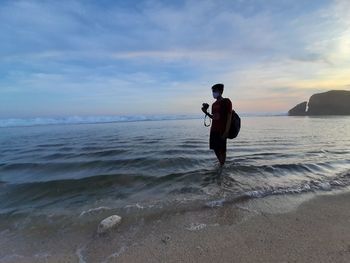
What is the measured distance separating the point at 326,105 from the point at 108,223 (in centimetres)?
11708

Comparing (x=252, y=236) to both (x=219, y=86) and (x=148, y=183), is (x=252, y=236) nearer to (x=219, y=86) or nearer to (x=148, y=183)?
(x=148, y=183)

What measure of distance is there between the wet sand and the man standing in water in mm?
2882

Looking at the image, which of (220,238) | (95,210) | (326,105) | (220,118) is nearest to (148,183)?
(95,210)

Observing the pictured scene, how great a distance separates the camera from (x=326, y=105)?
4107 inches

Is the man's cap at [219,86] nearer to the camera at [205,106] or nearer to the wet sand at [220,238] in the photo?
the camera at [205,106]

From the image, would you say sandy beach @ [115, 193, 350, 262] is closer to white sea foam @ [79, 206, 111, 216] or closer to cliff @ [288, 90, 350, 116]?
white sea foam @ [79, 206, 111, 216]

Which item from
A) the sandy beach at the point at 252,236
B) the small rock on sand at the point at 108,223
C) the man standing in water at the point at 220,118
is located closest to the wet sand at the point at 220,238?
the sandy beach at the point at 252,236

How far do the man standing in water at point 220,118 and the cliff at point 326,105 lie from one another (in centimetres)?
10625

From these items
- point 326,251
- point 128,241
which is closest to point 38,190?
point 128,241

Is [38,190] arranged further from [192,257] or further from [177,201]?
[192,257]

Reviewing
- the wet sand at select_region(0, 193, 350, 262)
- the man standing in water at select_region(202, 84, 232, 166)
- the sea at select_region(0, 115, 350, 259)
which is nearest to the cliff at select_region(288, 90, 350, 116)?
the sea at select_region(0, 115, 350, 259)

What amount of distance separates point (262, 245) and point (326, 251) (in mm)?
740

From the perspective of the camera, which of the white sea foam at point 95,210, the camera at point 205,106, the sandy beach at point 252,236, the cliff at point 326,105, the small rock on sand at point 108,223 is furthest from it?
the cliff at point 326,105

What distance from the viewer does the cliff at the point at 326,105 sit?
101 meters
